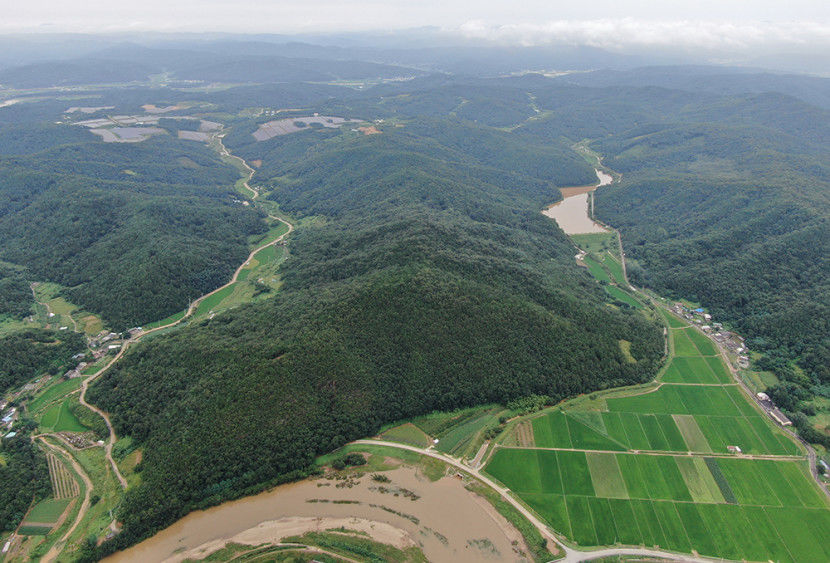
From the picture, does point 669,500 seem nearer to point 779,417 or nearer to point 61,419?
point 779,417

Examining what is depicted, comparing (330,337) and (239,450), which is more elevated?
(330,337)

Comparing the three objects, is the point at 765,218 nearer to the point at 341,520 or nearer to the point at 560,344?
the point at 560,344

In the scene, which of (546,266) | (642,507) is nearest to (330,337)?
(642,507)

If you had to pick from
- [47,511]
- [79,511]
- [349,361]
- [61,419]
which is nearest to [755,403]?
[349,361]

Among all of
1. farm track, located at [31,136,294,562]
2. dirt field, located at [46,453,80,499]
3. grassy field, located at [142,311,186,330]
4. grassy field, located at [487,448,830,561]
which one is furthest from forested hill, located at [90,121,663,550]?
grassy field, located at [142,311,186,330]

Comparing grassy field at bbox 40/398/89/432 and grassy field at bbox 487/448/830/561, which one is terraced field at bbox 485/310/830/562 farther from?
grassy field at bbox 40/398/89/432

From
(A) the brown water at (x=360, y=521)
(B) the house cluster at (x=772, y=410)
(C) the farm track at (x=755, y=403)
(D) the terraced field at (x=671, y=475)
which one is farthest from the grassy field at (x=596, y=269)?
(A) the brown water at (x=360, y=521)

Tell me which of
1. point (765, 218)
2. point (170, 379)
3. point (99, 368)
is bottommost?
point (99, 368)
